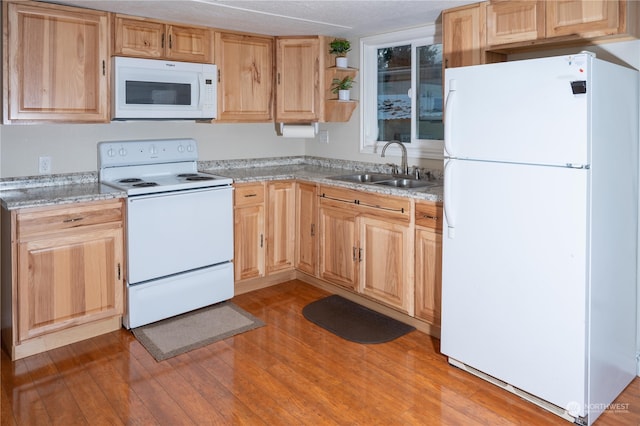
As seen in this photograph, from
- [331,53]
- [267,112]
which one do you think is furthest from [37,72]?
[331,53]

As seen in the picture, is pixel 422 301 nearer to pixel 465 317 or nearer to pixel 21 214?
pixel 465 317

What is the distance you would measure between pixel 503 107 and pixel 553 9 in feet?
2.30

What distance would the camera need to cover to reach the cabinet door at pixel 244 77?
3834 millimetres

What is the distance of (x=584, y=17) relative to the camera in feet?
8.02

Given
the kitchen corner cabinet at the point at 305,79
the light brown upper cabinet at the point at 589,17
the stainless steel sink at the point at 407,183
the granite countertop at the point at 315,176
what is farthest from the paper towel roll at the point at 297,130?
the light brown upper cabinet at the point at 589,17

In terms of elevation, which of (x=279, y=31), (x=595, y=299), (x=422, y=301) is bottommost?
(x=422, y=301)

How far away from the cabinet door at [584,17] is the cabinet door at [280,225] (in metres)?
2.22

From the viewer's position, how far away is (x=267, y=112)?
Answer: 412 centimetres

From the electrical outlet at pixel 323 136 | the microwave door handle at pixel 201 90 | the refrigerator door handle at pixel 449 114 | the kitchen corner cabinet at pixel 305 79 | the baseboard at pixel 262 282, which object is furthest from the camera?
the electrical outlet at pixel 323 136

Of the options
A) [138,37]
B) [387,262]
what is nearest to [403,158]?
[387,262]

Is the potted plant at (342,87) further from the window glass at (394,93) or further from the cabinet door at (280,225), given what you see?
the cabinet door at (280,225)

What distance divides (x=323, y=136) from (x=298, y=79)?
0.66 m

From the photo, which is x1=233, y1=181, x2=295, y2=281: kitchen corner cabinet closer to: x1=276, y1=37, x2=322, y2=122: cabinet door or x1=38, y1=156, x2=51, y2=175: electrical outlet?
x1=276, y1=37, x2=322, y2=122: cabinet door

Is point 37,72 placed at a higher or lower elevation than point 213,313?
higher
